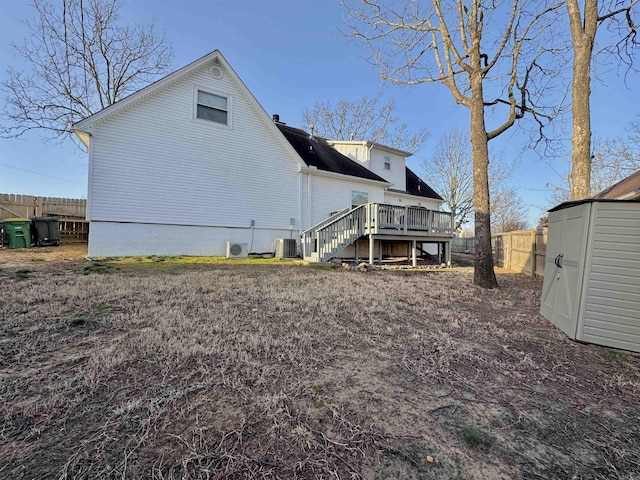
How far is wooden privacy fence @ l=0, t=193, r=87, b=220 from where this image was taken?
12711 millimetres

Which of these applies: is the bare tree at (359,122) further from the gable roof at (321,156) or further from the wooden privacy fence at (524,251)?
A: the wooden privacy fence at (524,251)

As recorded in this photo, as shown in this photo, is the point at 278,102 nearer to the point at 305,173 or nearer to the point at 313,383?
the point at 305,173

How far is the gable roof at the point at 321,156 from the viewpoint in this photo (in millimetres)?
13914

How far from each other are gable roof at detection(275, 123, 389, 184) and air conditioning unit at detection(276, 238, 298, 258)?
3857 millimetres

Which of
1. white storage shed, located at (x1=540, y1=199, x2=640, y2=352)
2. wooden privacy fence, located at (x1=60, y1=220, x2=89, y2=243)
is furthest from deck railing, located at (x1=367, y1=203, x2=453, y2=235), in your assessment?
wooden privacy fence, located at (x1=60, y1=220, x2=89, y2=243)

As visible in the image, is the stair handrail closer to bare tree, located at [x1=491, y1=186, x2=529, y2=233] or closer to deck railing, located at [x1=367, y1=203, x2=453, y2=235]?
deck railing, located at [x1=367, y1=203, x2=453, y2=235]

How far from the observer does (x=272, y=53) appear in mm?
15070

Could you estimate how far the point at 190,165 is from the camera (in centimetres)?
1056

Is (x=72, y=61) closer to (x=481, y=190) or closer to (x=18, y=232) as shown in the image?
(x=18, y=232)

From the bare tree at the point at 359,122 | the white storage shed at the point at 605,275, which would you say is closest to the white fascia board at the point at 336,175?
the white storage shed at the point at 605,275

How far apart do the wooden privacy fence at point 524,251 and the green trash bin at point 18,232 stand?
17563mm

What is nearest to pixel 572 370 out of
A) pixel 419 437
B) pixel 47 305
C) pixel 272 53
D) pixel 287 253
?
pixel 419 437

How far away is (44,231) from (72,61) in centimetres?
982

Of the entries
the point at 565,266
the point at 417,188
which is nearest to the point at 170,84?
the point at 565,266
